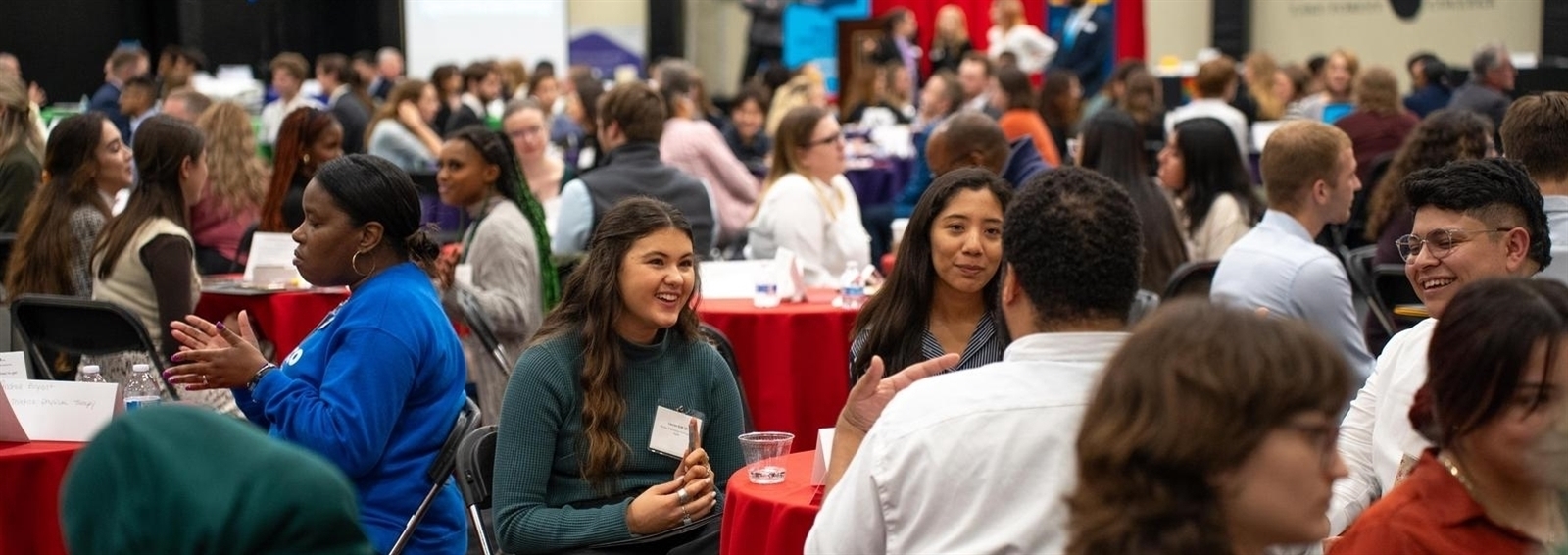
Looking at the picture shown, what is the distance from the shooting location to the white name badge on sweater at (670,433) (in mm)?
3229

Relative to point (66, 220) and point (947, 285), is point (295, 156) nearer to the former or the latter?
point (66, 220)

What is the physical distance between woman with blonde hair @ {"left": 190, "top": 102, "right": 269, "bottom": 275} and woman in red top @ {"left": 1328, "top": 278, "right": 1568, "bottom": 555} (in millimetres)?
5448

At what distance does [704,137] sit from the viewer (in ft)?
27.3

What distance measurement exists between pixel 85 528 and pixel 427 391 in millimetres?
2069

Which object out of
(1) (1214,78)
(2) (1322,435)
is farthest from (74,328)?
(1) (1214,78)

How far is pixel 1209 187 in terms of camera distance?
20.8 feet

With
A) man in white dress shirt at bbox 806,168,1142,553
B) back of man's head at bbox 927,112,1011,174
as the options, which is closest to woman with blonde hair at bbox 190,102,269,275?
back of man's head at bbox 927,112,1011,174

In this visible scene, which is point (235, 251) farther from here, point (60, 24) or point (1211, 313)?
point (60, 24)

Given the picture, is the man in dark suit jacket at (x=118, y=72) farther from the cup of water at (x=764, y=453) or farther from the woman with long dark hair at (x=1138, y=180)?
the cup of water at (x=764, y=453)

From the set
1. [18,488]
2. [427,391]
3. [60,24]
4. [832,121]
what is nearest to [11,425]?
[18,488]

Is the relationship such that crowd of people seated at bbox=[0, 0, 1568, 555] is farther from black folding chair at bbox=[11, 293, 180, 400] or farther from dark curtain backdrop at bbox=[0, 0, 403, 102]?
dark curtain backdrop at bbox=[0, 0, 403, 102]

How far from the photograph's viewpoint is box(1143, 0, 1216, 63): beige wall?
681 inches

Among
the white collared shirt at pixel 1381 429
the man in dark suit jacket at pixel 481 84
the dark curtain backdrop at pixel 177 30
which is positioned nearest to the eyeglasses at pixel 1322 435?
the white collared shirt at pixel 1381 429

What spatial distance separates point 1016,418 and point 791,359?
360cm
